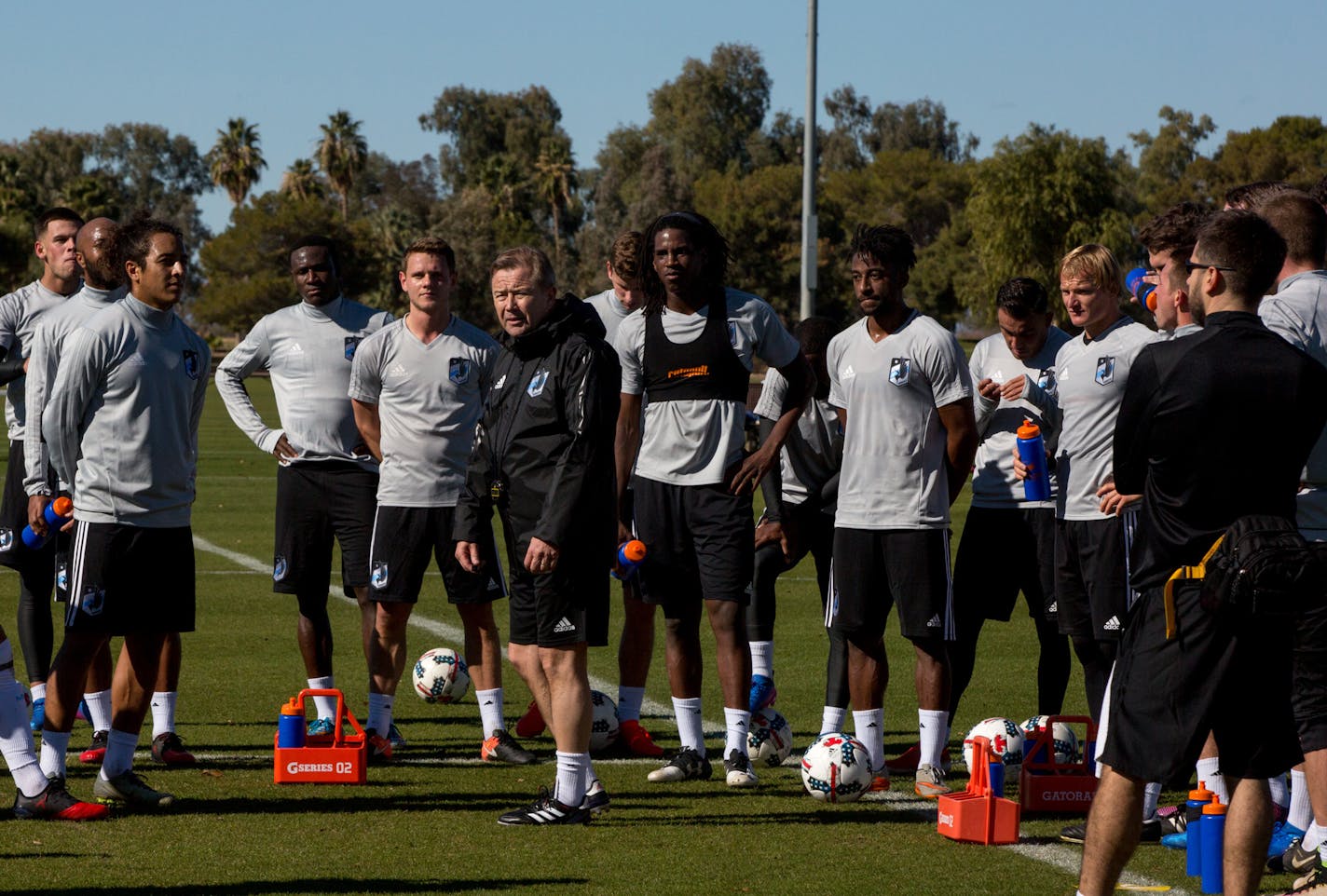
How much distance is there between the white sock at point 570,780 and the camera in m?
6.80

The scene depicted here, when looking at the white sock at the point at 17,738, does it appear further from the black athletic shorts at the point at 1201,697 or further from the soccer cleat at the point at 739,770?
the black athletic shorts at the point at 1201,697

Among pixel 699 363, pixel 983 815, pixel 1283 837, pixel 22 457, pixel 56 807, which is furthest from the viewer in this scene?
pixel 22 457

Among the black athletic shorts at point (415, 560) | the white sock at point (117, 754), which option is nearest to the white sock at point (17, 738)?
the white sock at point (117, 754)

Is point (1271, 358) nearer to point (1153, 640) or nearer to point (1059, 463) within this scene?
point (1153, 640)

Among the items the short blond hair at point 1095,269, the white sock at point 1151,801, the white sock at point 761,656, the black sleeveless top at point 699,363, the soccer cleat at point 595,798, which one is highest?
the short blond hair at point 1095,269

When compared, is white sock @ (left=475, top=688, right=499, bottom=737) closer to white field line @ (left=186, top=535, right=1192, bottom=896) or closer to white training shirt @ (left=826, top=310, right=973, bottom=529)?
white field line @ (left=186, top=535, right=1192, bottom=896)

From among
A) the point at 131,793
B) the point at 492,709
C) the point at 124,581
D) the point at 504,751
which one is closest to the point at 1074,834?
the point at 504,751

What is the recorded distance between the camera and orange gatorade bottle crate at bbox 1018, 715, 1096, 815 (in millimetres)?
7059

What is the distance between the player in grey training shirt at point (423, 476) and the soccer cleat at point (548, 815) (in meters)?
1.37

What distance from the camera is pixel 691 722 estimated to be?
7.85 m

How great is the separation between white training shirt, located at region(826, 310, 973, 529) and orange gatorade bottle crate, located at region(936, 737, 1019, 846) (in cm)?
128

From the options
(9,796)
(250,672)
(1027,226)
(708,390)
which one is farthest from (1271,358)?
(1027,226)

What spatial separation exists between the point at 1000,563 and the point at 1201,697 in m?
3.37

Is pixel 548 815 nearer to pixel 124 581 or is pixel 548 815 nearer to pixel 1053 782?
pixel 124 581
